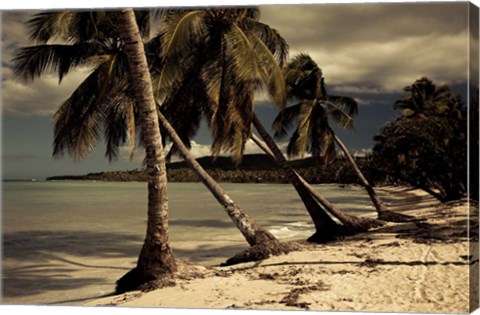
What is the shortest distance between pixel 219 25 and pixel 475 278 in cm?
418

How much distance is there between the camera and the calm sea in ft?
21.2

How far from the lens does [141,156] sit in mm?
6836

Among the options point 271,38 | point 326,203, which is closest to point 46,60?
point 271,38

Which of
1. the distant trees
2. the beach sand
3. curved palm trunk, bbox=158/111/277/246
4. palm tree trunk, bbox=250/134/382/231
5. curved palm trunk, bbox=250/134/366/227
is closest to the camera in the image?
the beach sand

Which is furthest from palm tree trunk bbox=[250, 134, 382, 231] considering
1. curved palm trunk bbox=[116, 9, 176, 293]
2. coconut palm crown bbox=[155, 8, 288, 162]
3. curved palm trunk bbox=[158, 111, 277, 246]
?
curved palm trunk bbox=[116, 9, 176, 293]

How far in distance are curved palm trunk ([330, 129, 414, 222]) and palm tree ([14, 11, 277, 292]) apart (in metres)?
1.52

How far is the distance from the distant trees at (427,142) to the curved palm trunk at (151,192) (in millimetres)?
2637

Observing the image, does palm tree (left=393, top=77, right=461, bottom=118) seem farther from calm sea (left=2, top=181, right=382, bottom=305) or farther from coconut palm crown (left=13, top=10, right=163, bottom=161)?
coconut palm crown (left=13, top=10, right=163, bottom=161)

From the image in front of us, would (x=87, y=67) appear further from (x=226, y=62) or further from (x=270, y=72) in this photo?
(x=270, y=72)

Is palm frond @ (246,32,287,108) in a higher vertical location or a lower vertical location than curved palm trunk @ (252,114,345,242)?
higher

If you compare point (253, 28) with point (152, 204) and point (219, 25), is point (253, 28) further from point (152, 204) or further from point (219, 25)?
point (152, 204)

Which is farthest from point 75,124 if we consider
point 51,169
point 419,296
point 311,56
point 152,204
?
point 419,296

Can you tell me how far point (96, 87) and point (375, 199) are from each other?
4.28 m

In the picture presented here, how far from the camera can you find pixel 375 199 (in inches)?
333
